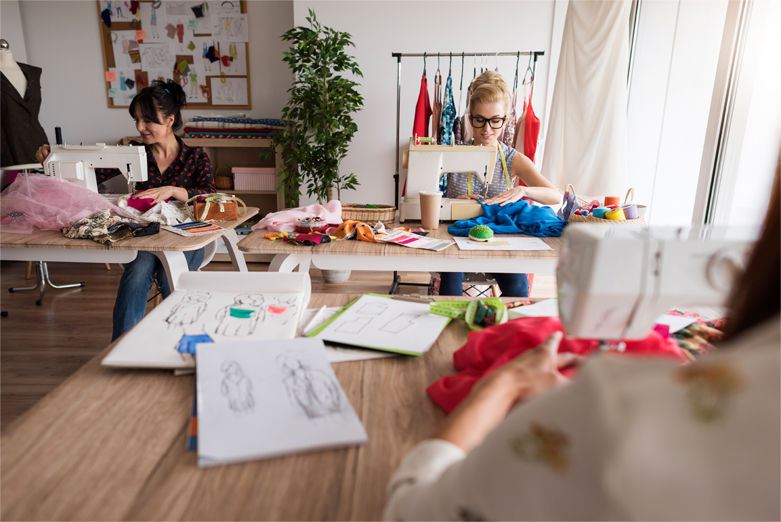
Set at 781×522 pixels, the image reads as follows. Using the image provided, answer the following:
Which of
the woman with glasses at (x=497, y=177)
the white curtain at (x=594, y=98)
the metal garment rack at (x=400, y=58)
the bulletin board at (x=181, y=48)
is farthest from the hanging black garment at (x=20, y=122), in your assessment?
the white curtain at (x=594, y=98)

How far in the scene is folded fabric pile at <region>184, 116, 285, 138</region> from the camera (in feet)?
13.6

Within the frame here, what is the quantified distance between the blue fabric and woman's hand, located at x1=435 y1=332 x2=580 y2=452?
1330mm

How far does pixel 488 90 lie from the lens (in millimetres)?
2469

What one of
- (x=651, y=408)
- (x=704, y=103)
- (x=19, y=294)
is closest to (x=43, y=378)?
(x=19, y=294)

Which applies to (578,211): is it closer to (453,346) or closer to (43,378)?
(453,346)

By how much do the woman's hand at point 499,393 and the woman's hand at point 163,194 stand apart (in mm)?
2025

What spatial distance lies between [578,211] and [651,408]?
5.92ft

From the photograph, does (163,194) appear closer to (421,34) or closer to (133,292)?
(133,292)

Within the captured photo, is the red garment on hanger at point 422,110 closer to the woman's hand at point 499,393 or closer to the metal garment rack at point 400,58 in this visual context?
the metal garment rack at point 400,58

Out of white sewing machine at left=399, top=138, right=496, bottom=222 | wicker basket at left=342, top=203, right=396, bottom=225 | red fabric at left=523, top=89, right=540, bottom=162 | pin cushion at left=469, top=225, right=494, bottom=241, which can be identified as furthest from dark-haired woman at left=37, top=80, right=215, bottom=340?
red fabric at left=523, top=89, right=540, bottom=162

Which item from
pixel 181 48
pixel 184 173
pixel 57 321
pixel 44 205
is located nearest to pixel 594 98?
pixel 184 173

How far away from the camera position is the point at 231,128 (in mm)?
4176

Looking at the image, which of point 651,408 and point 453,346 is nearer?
point 651,408

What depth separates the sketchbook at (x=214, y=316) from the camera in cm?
91
